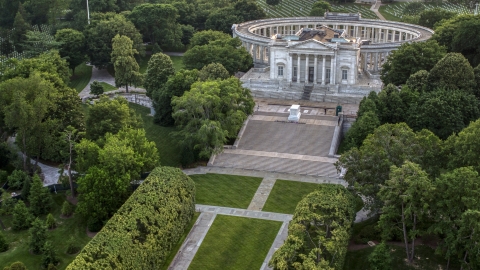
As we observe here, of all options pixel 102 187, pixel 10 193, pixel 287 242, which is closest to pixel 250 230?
pixel 287 242

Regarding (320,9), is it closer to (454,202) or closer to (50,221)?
(50,221)

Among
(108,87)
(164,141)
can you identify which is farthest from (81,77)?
(164,141)

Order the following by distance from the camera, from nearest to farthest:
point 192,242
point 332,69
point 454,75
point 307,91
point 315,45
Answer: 1. point 192,242
2. point 454,75
3. point 315,45
4. point 332,69
5. point 307,91

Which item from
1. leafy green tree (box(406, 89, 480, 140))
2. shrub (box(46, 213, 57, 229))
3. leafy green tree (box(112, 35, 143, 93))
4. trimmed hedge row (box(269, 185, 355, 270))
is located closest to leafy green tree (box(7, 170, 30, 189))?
shrub (box(46, 213, 57, 229))

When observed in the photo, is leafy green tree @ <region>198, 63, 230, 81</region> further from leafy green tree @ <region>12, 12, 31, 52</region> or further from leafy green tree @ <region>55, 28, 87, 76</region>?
leafy green tree @ <region>12, 12, 31, 52</region>

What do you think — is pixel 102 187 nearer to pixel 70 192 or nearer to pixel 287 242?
pixel 70 192

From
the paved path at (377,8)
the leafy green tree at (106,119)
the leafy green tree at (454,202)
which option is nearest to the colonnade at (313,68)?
the leafy green tree at (106,119)
